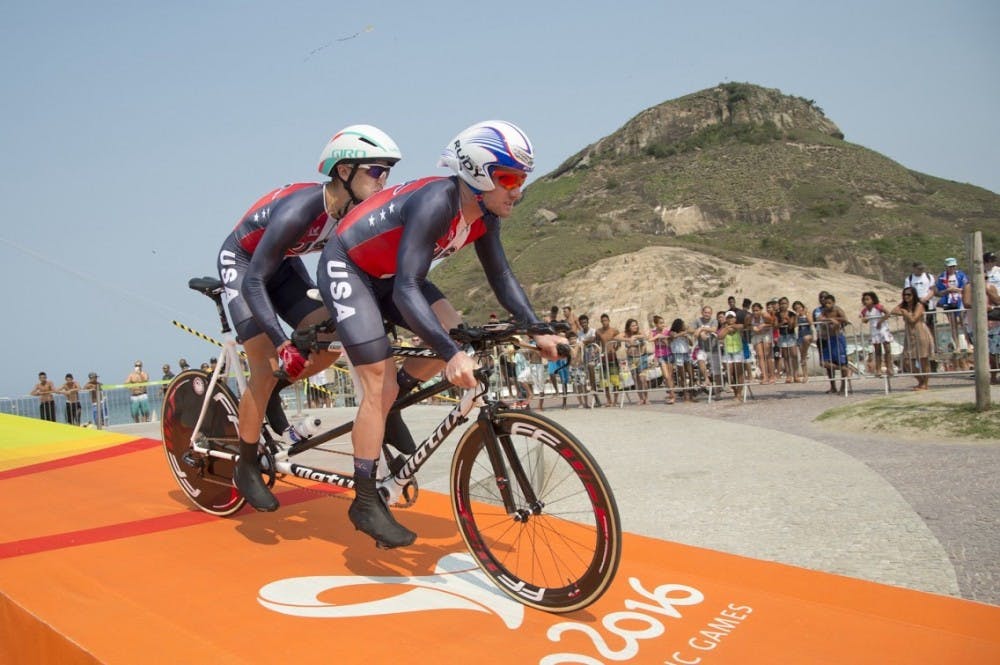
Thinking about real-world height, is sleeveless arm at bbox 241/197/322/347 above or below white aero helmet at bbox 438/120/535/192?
below

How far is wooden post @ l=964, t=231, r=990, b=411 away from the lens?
8922mm

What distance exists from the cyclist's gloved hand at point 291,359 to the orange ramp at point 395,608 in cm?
99

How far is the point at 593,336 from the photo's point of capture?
50.9ft

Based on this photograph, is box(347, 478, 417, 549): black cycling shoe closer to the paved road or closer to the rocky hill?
the paved road

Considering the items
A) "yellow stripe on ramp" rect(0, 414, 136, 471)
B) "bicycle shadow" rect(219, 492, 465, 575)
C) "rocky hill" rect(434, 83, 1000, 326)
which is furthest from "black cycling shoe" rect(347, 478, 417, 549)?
"rocky hill" rect(434, 83, 1000, 326)

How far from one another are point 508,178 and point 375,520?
178 cm

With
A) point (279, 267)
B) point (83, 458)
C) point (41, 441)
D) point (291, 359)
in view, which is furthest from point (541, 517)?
point (41, 441)

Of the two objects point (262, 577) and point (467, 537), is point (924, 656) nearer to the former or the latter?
point (467, 537)

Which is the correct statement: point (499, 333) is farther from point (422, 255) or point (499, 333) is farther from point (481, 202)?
point (481, 202)

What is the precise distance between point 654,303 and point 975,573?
50.3 m

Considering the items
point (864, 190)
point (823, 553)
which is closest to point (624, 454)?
point (823, 553)

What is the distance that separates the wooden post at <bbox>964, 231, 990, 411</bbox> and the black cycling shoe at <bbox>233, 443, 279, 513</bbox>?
789 centimetres

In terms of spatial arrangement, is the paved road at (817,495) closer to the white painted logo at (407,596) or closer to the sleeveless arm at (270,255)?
the white painted logo at (407,596)

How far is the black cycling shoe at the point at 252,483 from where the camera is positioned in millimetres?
4699
